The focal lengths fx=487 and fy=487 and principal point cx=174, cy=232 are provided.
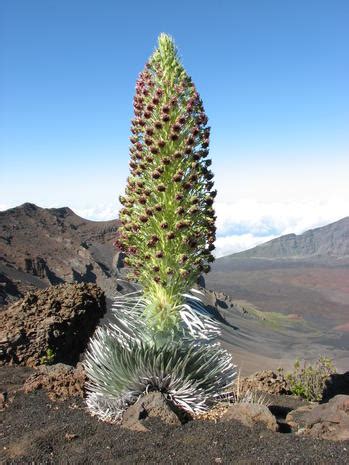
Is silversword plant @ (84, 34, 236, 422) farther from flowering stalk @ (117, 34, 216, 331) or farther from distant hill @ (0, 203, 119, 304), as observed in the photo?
distant hill @ (0, 203, 119, 304)

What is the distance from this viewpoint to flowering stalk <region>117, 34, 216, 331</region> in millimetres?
5789

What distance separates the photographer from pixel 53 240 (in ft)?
177

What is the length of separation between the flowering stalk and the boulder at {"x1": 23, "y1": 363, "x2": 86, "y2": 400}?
1742mm

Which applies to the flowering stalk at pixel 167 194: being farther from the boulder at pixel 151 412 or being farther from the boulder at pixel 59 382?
the boulder at pixel 59 382

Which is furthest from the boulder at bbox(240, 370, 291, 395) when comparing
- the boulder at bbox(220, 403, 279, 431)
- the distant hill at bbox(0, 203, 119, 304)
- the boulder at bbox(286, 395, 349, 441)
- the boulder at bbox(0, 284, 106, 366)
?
the distant hill at bbox(0, 203, 119, 304)

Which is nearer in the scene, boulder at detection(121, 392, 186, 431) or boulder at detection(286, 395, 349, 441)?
boulder at detection(286, 395, 349, 441)

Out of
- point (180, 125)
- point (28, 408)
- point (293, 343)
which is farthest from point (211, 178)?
point (293, 343)

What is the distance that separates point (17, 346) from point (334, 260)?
464ft

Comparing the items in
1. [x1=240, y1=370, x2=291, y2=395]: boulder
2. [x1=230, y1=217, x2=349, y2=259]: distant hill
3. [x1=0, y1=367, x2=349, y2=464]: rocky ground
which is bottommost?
[x1=240, y1=370, x2=291, y2=395]: boulder

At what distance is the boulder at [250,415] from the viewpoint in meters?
5.35

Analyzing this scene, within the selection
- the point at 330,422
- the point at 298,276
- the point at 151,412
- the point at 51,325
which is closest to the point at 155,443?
the point at 151,412

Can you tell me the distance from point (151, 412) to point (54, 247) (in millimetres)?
48409

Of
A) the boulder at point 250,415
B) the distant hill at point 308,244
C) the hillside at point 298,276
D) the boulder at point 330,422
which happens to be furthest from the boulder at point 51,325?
the distant hill at point 308,244

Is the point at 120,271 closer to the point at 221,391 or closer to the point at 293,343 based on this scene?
the point at 293,343
